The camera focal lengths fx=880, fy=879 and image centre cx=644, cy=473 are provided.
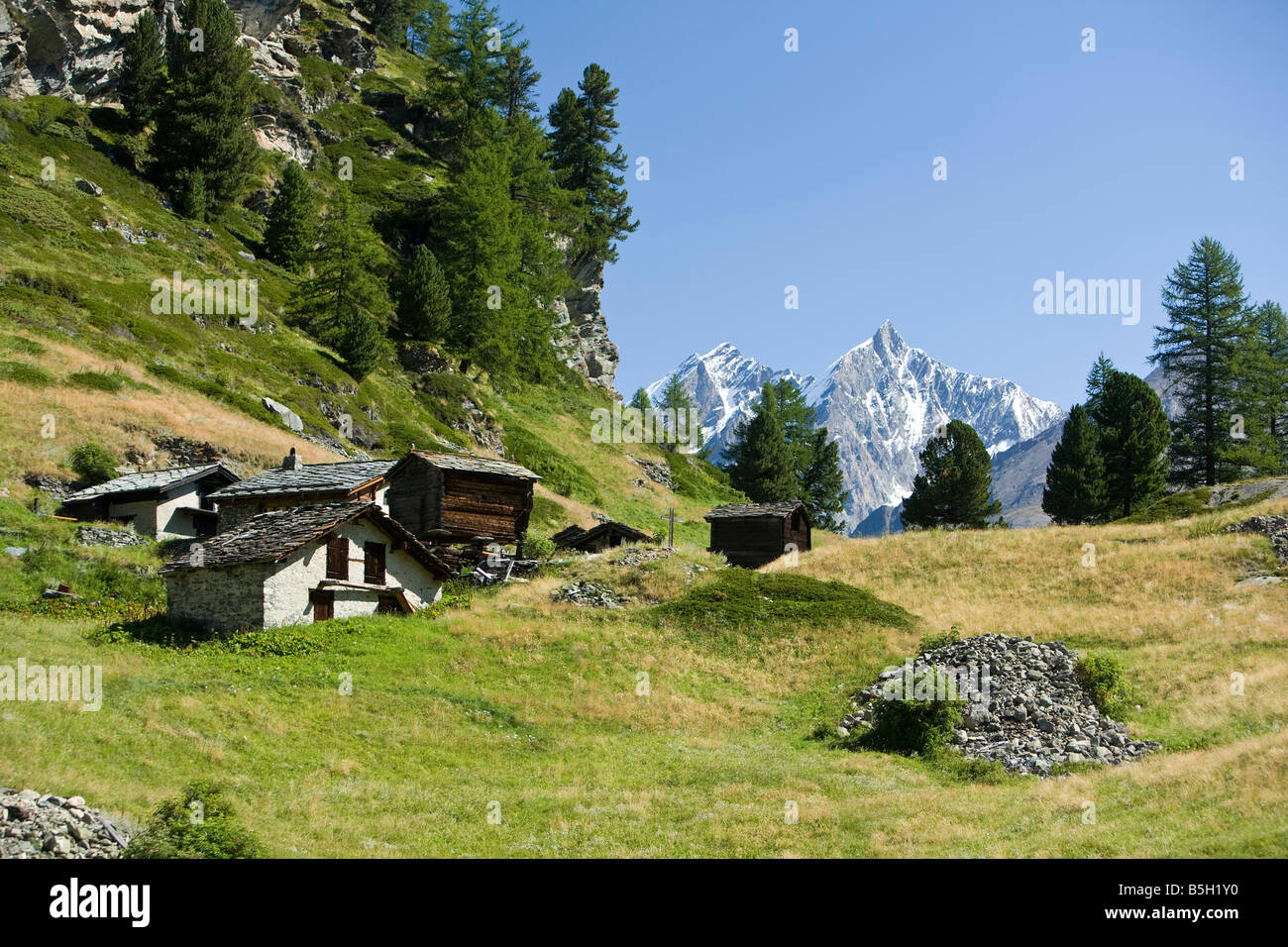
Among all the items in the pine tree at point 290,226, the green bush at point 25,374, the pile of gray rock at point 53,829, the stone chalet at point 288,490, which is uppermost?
the pine tree at point 290,226

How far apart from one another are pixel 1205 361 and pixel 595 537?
53036 mm

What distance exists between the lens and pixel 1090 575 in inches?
1665

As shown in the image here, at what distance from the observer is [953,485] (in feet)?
255

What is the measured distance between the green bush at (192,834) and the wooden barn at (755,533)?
42.2 metres

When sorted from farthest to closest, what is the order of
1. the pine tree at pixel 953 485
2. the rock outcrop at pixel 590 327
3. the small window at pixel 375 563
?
the rock outcrop at pixel 590 327 → the pine tree at pixel 953 485 → the small window at pixel 375 563

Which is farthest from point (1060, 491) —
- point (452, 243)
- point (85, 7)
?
point (85, 7)

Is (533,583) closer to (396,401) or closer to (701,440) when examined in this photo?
(396,401)

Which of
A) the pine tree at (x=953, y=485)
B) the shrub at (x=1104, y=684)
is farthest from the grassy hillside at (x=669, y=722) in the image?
the pine tree at (x=953, y=485)

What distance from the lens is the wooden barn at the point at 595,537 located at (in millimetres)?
52375

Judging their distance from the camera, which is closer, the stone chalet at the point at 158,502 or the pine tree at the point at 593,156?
the stone chalet at the point at 158,502

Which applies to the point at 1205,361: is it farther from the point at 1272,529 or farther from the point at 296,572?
the point at 296,572
